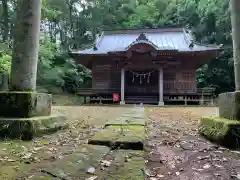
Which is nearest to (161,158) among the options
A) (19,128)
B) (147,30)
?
(19,128)

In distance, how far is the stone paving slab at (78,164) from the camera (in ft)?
5.49

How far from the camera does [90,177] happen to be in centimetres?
170

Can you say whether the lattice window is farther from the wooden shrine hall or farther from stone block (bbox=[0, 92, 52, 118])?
stone block (bbox=[0, 92, 52, 118])

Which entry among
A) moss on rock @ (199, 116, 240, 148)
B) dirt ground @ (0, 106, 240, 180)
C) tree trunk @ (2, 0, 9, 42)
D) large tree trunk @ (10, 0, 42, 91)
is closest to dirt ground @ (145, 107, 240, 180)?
dirt ground @ (0, 106, 240, 180)

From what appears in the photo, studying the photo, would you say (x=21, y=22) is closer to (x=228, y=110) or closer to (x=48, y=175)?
(x=48, y=175)

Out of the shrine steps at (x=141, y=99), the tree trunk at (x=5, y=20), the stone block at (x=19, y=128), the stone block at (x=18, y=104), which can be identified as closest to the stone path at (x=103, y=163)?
the stone block at (x=19, y=128)

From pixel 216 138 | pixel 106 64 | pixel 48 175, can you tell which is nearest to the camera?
pixel 48 175

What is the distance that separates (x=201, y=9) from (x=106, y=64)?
1046 cm

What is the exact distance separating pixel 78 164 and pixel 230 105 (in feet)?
7.14

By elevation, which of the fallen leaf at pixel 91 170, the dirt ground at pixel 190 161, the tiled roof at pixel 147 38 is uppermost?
the tiled roof at pixel 147 38

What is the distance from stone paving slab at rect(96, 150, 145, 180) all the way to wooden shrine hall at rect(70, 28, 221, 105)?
43.9ft

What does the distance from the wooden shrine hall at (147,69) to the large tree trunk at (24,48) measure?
12.1 metres

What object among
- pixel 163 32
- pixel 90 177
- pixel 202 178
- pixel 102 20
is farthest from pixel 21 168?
pixel 102 20

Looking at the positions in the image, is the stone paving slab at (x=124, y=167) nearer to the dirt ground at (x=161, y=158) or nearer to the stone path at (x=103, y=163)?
the stone path at (x=103, y=163)
